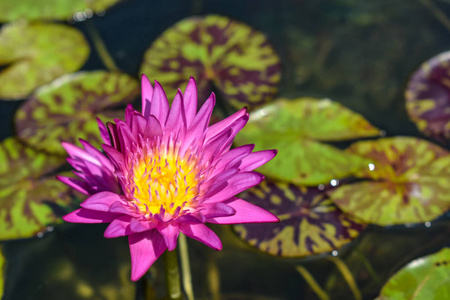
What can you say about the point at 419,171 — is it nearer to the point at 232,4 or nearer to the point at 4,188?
the point at 232,4

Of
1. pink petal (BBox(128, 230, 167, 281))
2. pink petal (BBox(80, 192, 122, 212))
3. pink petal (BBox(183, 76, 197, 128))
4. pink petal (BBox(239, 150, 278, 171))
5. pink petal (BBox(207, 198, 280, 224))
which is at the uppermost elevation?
pink petal (BBox(183, 76, 197, 128))

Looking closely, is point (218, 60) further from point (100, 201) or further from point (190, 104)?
point (100, 201)

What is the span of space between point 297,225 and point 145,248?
38.2 inches

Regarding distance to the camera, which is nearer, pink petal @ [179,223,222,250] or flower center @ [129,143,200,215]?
pink petal @ [179,223,222,250]

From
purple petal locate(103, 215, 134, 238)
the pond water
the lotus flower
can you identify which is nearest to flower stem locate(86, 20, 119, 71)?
the pond water

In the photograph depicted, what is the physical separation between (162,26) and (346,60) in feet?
4.25

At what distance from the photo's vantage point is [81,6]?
11.2ft

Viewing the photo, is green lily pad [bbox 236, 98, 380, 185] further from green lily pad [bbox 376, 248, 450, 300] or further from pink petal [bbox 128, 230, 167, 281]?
pink petal [bbox 128, 230, 167, 281]

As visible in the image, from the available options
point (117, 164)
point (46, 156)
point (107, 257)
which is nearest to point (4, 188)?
point (46, 156)

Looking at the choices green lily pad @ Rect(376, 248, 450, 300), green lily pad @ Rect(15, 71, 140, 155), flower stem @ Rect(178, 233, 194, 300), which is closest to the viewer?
green lily pad @ Rect(376, 248, 450, 300)

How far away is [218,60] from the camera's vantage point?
3139 millimetres

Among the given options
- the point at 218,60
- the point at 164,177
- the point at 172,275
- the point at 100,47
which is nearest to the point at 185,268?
the point at 172,275

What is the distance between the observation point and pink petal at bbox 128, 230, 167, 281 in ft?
5.21

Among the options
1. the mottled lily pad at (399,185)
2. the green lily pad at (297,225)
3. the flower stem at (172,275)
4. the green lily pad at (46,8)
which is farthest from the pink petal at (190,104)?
the green lily pad at (46,8)
